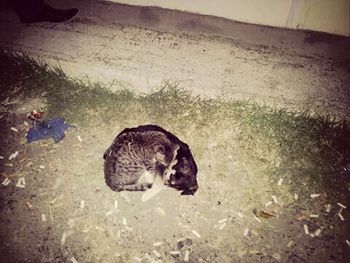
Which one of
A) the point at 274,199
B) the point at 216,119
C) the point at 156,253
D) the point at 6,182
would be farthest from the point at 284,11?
the point at 6,182

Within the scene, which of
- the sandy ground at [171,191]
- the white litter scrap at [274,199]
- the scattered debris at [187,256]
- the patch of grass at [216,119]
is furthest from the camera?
the patch of grass at [216,119]

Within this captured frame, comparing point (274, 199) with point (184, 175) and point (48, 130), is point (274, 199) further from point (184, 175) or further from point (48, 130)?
point (48, 130)

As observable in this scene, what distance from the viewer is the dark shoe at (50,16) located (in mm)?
5410

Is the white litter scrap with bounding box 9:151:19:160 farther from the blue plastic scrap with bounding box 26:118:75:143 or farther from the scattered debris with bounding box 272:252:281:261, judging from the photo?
the scattered debris with bounding box 272:252:281:261

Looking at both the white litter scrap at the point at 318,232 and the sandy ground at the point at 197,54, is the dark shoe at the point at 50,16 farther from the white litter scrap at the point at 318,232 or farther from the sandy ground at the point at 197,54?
the white litter scrap at the point at 318,232

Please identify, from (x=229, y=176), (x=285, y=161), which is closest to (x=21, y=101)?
(x=229, y=176)

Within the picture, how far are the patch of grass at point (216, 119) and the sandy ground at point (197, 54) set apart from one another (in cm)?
22

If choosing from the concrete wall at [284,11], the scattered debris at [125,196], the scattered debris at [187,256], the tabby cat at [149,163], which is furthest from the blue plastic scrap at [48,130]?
the concrete wall at [284,11]

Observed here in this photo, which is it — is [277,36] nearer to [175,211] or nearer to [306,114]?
[306,114]

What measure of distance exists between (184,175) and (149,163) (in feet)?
1.71

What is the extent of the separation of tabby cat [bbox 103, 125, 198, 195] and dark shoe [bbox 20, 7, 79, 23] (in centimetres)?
301

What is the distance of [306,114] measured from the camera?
4.61 meters

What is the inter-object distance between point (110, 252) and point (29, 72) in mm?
3544

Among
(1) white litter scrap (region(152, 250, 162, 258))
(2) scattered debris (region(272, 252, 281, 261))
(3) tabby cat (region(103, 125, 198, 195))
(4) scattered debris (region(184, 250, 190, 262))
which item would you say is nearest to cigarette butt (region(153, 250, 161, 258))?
(1) white litter scrap (region(152, 250, 162, 258))
